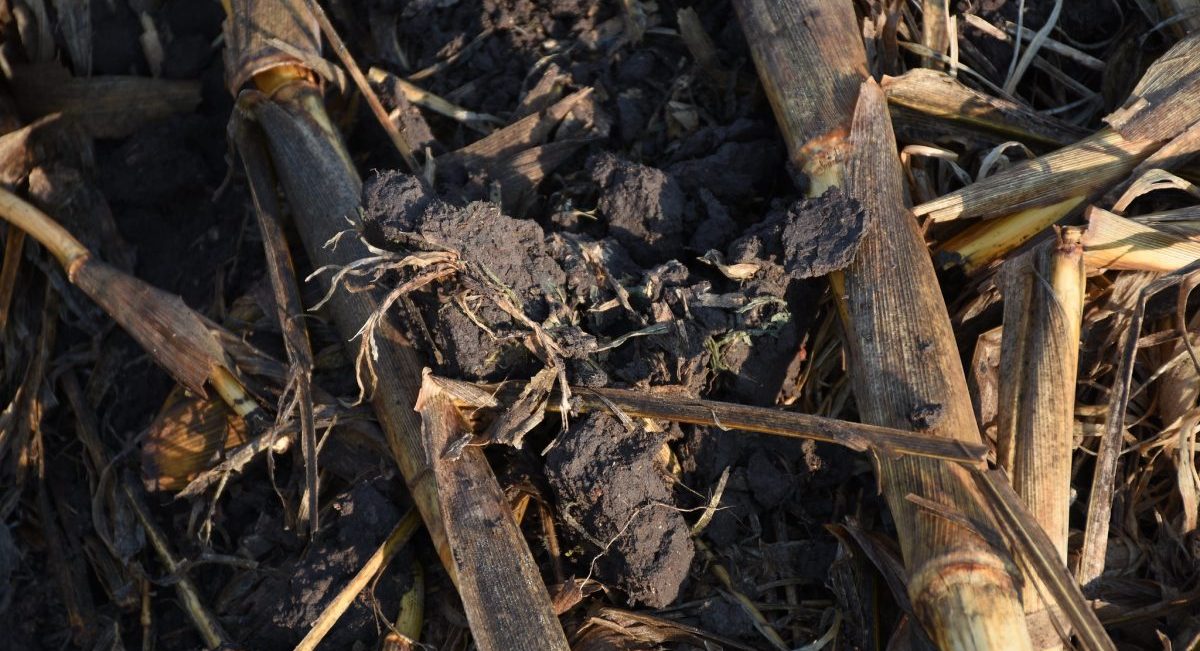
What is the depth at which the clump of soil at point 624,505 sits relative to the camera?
1968mm

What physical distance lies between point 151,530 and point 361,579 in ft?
2.40

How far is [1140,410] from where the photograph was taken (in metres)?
2.13

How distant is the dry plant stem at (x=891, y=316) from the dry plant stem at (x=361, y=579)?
1.02 m

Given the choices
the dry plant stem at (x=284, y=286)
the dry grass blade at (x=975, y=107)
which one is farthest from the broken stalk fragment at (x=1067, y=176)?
the dry plant stem at (x=284, y=286)

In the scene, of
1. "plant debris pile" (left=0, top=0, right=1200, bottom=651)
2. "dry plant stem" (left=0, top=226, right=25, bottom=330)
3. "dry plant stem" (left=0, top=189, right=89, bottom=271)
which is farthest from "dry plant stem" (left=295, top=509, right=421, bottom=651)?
"dry plant stem" (left=0, top=226, right=25, bottom=330)

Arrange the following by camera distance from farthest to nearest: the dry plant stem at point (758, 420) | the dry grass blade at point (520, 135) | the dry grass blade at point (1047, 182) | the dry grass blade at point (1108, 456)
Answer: the dry grass blade at point (520, 135), the dry grass blade at point (1047, 182), the dry grass blade at point (1108, 456), the dry plant stem at point (758, 420)

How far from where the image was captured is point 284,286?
8.07 feet

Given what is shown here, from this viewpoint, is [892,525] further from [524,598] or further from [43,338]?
[43,338]

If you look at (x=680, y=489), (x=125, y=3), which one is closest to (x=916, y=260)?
(x=680, y=489)

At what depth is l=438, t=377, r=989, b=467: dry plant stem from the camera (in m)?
1.82

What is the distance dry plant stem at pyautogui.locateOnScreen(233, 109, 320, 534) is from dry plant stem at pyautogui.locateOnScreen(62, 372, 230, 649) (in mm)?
340

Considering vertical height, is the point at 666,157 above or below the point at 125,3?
below

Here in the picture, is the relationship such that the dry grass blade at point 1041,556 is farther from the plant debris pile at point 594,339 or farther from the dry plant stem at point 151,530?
the dry plant stem at point 151,530

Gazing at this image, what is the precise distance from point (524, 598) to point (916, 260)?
1.08 metres
